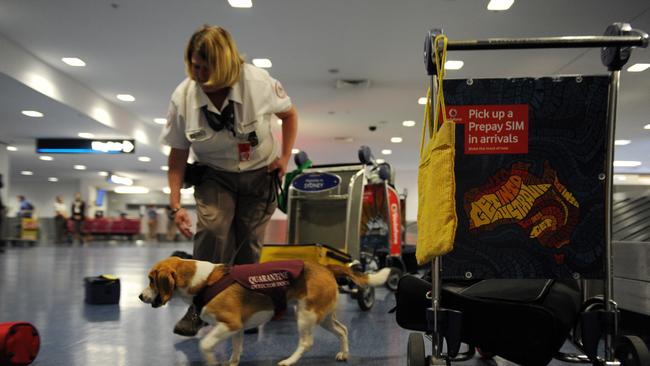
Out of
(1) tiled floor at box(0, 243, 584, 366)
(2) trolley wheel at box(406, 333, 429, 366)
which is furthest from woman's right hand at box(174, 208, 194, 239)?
(2) trolley wheel at box(406, 333, 429, 366)

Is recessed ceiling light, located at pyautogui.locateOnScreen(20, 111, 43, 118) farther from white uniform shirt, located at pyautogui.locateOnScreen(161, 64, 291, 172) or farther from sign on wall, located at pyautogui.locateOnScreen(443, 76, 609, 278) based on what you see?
sign on wall, located at pyautogui.locateOnScreen(443, 76, 609, 278)

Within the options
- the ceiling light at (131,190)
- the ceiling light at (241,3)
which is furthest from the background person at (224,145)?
the ceiling light at (131,190)

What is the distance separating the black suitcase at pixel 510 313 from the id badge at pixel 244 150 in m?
1.00

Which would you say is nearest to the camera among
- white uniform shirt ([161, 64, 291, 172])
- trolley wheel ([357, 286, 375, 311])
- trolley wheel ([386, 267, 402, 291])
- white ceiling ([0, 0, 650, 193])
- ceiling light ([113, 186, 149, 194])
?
white uniform shirt ([161, 64, 291, 172])

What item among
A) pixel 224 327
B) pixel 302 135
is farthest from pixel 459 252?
pixel 302 135

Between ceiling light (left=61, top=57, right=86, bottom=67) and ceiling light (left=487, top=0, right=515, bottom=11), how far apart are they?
310 inches

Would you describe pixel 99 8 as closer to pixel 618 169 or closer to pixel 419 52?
pixel 419 52

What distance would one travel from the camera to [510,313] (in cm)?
164

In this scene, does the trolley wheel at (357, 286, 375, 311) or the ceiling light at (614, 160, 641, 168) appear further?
the ceiling light at (614, 160, 641, 168)

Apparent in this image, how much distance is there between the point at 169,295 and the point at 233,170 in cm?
69

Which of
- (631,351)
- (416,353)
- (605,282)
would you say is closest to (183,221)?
(416,353)

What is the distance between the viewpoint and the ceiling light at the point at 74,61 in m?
9.70

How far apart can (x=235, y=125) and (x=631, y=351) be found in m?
1.77

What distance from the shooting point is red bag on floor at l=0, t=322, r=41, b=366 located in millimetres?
1987
